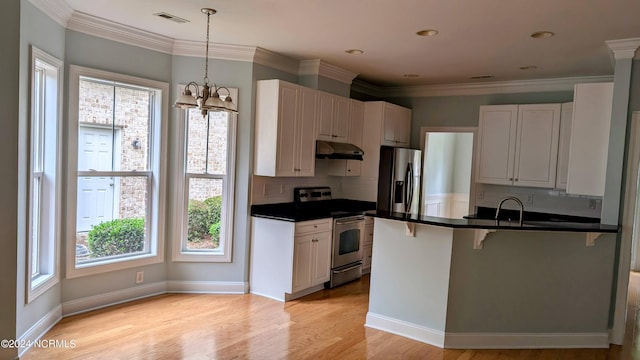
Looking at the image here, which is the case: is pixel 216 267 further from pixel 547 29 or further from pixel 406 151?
pixel 547 29

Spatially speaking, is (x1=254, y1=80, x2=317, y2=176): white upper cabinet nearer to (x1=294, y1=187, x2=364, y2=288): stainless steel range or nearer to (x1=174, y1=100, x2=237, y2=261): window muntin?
(x1=174, y1=100, x2=237, y2=261): window muntin

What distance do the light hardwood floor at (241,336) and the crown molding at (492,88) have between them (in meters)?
2.81

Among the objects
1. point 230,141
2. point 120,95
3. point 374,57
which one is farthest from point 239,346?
point 374,57

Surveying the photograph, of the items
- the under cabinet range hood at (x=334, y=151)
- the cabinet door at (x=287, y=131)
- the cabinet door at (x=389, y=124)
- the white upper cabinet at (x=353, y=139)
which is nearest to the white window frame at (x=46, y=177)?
the cabinet door at (x=287, y=131)

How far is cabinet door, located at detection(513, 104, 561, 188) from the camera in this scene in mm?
5301

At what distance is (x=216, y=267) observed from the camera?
476cm

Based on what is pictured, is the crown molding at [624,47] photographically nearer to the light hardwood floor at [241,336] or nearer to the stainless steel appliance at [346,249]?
the light hardwood floor at [241,336]

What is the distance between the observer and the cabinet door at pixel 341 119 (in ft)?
17.9

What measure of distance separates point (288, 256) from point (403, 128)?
2856 millimetres

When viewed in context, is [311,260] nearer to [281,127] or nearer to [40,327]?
[281,127]

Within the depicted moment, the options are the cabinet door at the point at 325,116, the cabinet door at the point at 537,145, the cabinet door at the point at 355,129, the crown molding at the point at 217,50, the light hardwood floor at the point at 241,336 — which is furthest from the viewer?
the cabinet door at the point at 355,129

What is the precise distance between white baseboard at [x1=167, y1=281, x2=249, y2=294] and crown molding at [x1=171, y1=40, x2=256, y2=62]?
94.3 inches

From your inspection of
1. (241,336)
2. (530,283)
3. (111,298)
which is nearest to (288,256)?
(241,336)

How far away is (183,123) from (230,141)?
51 centimetres
